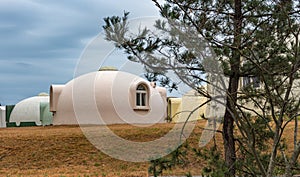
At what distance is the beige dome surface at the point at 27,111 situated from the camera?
1026 inches

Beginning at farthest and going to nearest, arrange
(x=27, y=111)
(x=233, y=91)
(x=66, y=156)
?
(x=27, y=111), (x=66, y=156), (x=233, y=91)

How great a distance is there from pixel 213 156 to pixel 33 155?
865 cm

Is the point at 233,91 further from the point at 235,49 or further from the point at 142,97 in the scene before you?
the point at 142,97

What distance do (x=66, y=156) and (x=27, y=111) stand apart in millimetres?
14801

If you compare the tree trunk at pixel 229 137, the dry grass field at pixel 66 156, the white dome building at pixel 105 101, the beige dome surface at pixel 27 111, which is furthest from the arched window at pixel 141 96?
the tree trunk at pixel 229 137

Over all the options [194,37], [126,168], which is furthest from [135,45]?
[126,168]

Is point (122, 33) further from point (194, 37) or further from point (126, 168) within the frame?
point (126, 168)

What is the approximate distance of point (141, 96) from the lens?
63.3 feet

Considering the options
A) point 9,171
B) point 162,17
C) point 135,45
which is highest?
point 162,17

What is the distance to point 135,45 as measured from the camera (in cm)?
490

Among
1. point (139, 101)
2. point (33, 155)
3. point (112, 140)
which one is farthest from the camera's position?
point (139, 101)

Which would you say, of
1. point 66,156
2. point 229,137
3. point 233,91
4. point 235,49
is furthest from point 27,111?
point 235,49

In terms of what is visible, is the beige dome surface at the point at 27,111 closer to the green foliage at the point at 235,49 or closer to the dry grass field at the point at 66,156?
the dry grass field at the point at 66,156

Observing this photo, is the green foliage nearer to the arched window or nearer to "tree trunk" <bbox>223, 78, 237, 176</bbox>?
"tree trunk" <bbox>223, 78, 237, 176</bbox>
